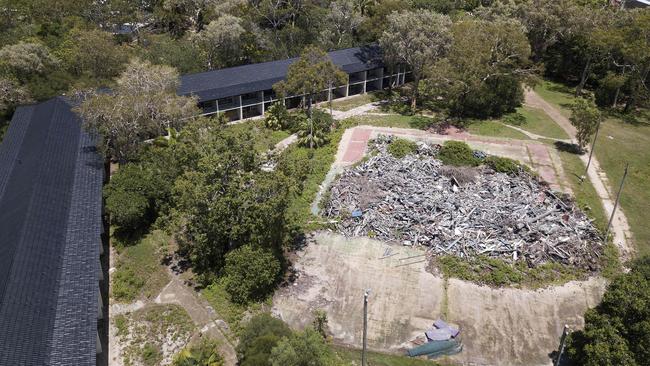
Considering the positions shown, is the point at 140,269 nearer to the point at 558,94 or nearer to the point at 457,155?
the point at 457,155

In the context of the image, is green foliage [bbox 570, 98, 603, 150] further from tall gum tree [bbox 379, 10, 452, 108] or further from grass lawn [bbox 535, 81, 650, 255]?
tall gum tree [bbox 379, 10, 452, 108]

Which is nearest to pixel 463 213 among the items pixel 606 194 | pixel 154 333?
pixel 606 194

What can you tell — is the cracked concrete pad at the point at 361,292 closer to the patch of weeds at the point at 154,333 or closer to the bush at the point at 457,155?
the patch of weeds at the point at 154,333

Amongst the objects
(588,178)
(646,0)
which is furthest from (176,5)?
(646,0)

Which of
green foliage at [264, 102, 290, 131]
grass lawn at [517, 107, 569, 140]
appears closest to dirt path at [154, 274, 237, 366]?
green foliage at [264, 102, 290, 131]

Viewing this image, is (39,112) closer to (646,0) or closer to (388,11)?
(388,11)

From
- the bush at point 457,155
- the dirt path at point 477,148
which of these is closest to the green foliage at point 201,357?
the dirt path at point 477,148
